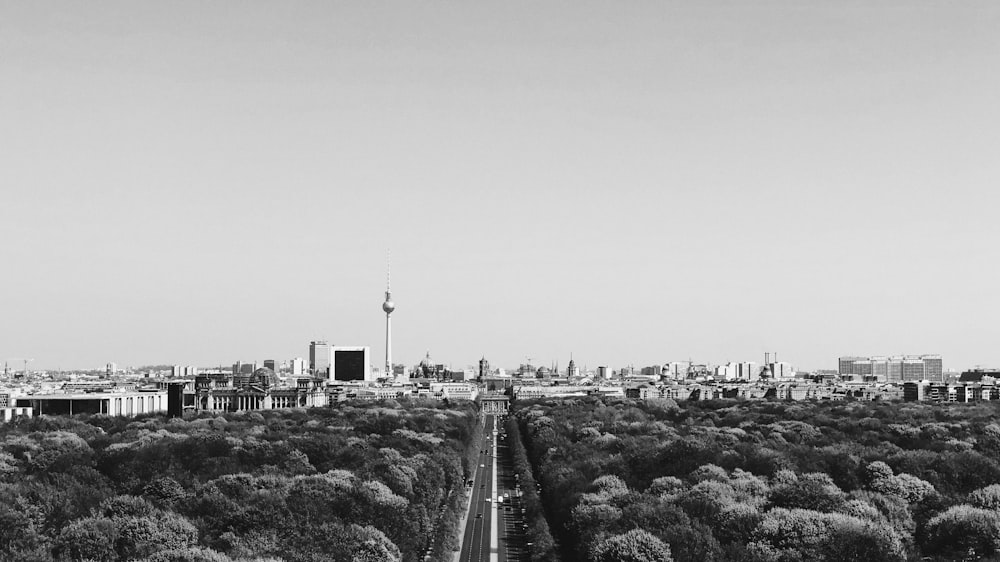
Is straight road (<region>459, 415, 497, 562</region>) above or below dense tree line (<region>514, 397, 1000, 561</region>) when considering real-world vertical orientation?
below

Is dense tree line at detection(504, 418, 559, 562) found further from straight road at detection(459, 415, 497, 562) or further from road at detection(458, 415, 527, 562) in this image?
straight road at detection(459, 415, 497, 562)

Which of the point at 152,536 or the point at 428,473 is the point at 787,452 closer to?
the point at 428,473

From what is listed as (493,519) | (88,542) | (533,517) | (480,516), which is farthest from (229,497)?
(480,516)

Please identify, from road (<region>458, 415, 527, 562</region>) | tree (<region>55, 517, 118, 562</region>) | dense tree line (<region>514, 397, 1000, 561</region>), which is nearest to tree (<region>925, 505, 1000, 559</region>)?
dense tree line (<region>514, 397, 1000, 561</region>)

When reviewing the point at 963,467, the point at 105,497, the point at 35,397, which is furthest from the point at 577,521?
the point at 35,397

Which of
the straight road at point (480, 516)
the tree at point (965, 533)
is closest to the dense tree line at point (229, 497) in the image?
the straight road at point (480, 516)

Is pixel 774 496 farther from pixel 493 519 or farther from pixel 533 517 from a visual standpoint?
pixel 493 519

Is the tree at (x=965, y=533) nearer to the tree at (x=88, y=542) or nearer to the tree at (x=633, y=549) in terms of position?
the tree at (x=633, y=549)
